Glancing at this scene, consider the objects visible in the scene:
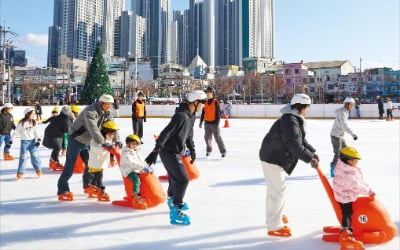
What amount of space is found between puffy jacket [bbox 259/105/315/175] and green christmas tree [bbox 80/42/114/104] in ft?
106

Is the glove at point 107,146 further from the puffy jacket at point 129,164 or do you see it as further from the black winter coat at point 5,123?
the black winter coat at point 5,123

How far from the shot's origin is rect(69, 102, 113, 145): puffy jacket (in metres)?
4.14

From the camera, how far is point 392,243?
298 centimetres

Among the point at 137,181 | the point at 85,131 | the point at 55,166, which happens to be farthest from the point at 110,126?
the point at 55,166

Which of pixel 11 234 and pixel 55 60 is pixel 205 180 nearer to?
pixel 11 234

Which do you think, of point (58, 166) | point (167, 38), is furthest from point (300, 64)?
point (167, 38)

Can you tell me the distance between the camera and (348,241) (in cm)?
284

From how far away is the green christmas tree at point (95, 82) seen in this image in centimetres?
3384

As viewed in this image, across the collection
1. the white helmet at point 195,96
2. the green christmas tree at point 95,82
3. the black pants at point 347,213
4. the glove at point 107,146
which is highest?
the green christmas tree at point 95,82

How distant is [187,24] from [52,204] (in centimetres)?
15718

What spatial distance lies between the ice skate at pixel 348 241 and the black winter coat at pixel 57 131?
5321 millimetres

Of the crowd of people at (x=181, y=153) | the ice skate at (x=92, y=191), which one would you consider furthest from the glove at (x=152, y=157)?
the ice skate at (x=92, y=191)

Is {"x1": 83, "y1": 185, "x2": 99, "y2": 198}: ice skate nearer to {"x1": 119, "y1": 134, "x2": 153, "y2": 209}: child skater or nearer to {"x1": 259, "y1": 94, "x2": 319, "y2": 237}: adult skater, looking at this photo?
{"x1": 119, "y1": 134, "x2": 153, "y2": 209}: child skater

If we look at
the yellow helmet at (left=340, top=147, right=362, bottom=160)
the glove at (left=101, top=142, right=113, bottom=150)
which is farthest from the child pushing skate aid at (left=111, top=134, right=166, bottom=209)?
the yellow helmet at (left=340, top=147, right=362, bottom=160)
